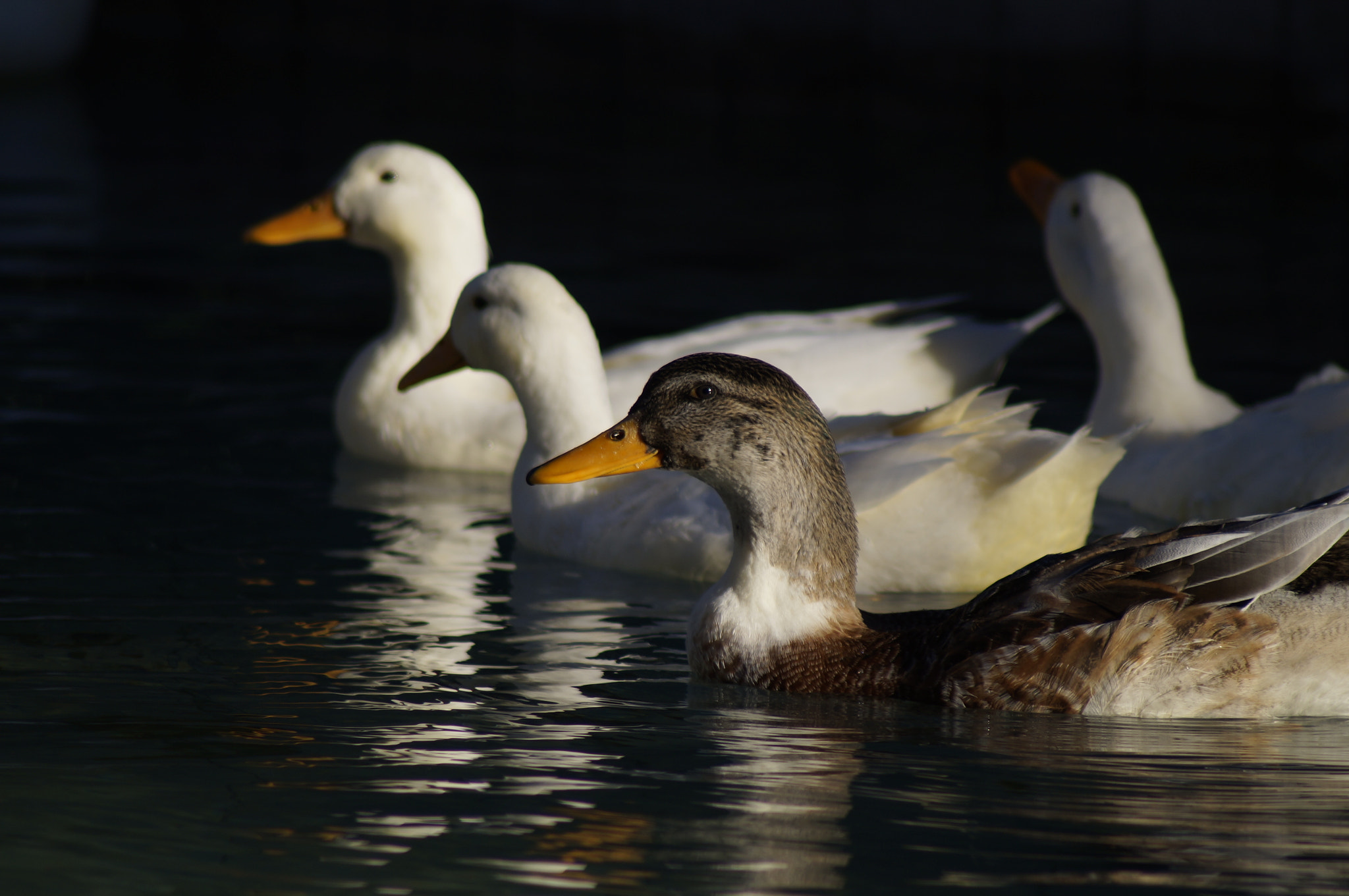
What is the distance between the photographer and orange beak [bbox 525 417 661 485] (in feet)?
16.0

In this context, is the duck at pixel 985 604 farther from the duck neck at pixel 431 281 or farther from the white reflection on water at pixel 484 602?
the duck neck at pixel 431 281

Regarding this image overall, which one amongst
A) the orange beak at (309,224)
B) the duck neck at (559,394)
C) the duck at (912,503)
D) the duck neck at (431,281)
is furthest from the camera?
the orange beak at (309,224)

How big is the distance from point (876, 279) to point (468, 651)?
663cm

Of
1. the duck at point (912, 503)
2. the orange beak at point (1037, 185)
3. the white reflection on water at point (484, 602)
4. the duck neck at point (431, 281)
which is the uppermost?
the orange beak at point (1037, 185)

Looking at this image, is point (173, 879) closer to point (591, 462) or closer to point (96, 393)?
point (591, 462)

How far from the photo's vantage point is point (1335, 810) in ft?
12.4

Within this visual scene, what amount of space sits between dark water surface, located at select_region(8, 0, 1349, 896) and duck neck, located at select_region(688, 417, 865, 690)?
17 cm

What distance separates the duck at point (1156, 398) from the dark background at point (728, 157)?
2.12 ft

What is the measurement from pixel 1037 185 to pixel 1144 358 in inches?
43.5

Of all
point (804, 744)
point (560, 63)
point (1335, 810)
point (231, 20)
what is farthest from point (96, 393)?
point (231, 20)

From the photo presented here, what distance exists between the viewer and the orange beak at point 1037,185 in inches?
321

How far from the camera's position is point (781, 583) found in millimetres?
4750

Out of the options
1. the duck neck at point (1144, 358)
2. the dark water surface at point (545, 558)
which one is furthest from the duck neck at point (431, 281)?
the duck neck at point (1144, 358)

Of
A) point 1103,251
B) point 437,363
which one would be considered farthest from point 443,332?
point 1103,251
